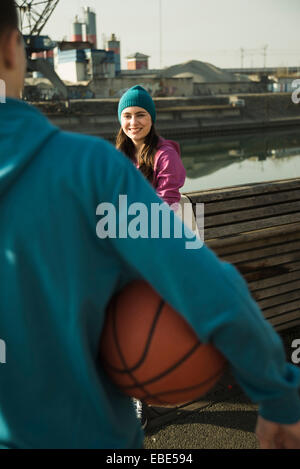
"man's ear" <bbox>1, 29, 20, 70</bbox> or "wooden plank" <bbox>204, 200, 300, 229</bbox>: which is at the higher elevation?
"man's ear" <bbox>1, 29, 20, 70</bbox>

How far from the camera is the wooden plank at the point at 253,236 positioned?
129 inches

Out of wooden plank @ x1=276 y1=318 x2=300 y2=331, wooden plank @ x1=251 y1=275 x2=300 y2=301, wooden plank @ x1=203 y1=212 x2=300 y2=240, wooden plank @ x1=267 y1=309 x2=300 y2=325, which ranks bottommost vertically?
wooden plank @ x1=276 y1=318 x2=300 y2=331

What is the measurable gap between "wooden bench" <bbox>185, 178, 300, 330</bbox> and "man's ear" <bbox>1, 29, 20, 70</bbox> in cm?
233

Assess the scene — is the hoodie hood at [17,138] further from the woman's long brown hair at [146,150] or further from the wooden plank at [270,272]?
the wooden plank at [270,272]

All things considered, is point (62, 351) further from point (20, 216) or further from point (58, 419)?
point (20, 216)

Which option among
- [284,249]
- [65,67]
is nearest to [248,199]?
[284,249]

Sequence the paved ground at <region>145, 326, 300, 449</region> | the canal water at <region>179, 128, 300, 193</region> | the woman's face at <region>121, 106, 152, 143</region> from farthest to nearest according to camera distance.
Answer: the canal water at <region>179, 128, 300, 193</region> < the woman's face at <region>121, 106, 152, 143</region> < the paved ground at <region>145, 326, 300, 449</region>

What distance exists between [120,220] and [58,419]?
42 cm

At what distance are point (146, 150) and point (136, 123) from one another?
242 mm

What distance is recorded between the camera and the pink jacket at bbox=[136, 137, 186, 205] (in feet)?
10.5

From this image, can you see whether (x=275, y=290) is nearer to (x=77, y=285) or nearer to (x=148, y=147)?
(x=148, y=147)

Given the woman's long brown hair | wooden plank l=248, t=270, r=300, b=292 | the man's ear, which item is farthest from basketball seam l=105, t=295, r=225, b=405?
wooden plank l=248, t=270, r=300, b=292

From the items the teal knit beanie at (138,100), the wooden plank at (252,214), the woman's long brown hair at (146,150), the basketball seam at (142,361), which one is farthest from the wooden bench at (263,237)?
the basketball seam at (142,361)

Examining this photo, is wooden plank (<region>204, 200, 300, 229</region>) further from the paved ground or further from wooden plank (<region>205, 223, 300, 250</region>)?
the paved ground
